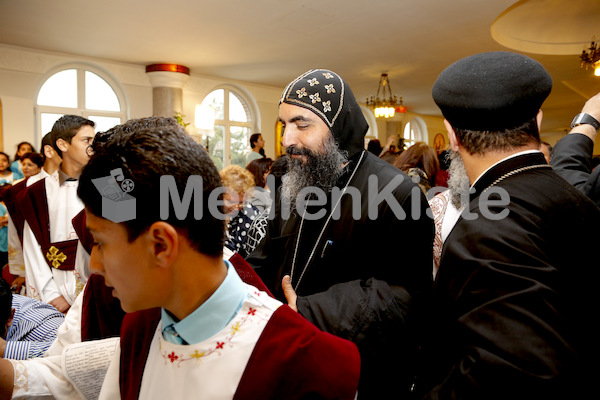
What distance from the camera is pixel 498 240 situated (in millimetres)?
952

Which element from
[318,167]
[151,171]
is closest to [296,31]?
[318,167]

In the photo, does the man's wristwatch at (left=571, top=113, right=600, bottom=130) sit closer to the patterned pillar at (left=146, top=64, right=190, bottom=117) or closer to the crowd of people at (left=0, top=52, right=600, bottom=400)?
the crowd of people at (left=0, top=52, right=600, bottom=400)

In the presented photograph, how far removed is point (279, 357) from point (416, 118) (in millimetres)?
18718

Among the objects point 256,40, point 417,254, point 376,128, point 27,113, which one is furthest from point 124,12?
point 376,128

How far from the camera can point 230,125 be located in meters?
11.5

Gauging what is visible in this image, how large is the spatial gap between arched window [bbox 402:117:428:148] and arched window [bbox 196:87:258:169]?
9294 mm

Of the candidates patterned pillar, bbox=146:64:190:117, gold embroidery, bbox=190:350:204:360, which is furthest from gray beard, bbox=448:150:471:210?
patterned pillar, bbox=146:64:190:117

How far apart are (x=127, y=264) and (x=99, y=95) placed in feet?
31.8

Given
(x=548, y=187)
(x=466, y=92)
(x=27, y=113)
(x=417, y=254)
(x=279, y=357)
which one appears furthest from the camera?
(x=27, y=113)

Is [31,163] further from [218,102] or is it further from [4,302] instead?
[218,102]

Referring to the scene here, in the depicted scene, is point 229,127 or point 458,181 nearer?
point 458,181

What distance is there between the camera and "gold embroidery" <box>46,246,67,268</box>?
260 cm

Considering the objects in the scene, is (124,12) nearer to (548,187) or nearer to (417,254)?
(417,254)

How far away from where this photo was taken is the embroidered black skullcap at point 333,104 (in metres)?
1.81
